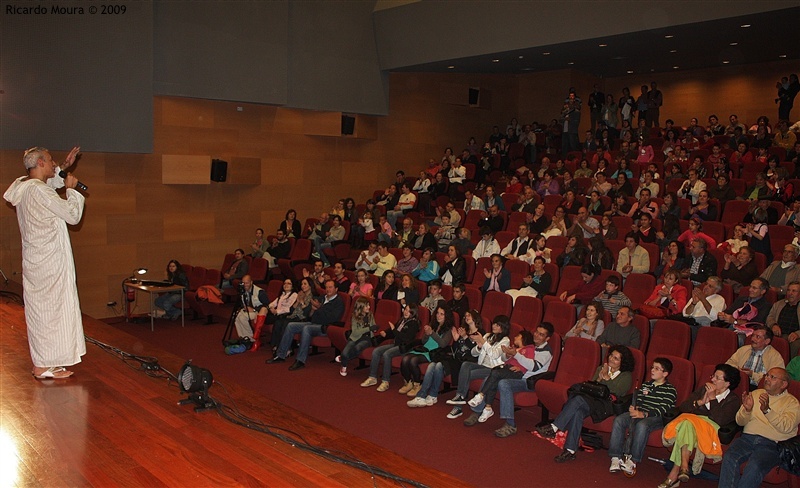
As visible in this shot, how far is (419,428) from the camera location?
586 centimetres

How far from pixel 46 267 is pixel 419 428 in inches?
128

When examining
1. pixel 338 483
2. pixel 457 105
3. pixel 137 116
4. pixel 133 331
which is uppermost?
pixel 457 105

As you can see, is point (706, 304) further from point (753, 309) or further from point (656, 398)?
point (656, 398)

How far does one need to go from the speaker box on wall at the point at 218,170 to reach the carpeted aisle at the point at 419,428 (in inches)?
160

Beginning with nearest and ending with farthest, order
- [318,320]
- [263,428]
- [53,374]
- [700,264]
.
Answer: [263,428] < [53,374] < [700,264] < [318,320]

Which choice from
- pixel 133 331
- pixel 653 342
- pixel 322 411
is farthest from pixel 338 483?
pixel 133 331

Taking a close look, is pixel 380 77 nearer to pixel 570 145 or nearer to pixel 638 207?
pixel 570 145

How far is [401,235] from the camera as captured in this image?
10.8 metres

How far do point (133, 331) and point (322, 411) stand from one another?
4683mm

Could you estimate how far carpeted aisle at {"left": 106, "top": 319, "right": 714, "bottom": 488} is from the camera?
490cm

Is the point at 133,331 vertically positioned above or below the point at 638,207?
below

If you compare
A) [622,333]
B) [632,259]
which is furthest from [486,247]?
[622,333]

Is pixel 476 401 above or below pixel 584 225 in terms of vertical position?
below

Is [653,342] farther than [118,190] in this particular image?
No
